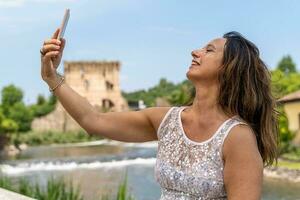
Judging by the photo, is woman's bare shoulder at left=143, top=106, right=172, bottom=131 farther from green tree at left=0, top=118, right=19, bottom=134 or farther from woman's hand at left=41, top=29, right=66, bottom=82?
green tree at left=0, top=118, right=19, bottom=134

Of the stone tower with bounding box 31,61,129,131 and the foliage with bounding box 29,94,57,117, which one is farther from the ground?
the stone tower with bounding box 31,61,129,131

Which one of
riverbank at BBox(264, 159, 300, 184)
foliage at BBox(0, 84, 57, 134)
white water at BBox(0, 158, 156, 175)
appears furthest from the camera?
foliage at BBox(0, 84, 57, 134)

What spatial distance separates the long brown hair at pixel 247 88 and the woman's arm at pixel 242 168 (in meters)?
0.10

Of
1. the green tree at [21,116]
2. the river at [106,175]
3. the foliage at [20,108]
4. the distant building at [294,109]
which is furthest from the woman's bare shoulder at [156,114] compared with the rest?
the green tree at [21,116]

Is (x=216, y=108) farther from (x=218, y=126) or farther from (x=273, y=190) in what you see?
(x=273, y=190)

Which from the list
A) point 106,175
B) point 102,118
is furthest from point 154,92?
point 102,118

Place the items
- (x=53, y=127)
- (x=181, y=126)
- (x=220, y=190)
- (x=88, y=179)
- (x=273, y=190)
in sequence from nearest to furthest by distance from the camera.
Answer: (x=220, y=190), (x=181, y=126), (x=273, y=190), (x=88, y=179), (x=53, y=127)

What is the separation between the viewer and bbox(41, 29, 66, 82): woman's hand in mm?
1572

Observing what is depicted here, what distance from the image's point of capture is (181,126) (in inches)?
59.7

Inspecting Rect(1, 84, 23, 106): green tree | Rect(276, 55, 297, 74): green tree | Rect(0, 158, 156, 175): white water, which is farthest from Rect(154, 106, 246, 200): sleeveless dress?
Rect(276, 55, 297, 74): green tree

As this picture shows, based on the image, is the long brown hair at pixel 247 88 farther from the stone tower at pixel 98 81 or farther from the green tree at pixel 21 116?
the stone tower at pixel 98 81

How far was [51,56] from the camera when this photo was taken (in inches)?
62.9

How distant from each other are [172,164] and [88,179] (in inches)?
529

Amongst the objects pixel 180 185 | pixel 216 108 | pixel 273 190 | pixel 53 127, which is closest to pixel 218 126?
pixel 216 108
